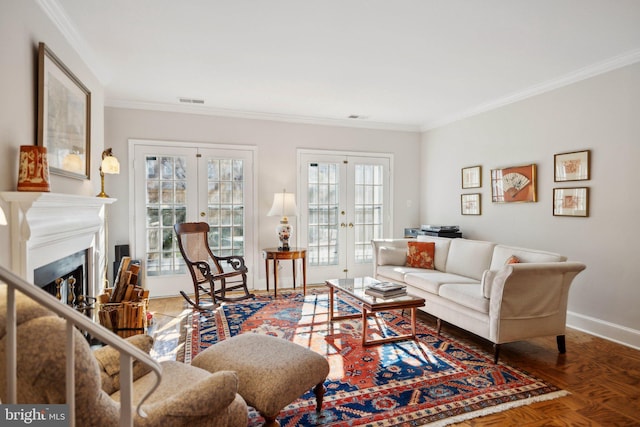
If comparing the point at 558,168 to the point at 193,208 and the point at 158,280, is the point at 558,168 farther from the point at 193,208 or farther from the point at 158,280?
the point at 158,280

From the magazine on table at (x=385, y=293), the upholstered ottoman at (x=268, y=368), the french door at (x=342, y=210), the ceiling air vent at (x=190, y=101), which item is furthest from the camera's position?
the french door at (x=342, y=210)

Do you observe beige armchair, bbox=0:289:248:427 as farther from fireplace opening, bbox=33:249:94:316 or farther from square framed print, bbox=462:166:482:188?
square framed print, bbox=462:166:482:188

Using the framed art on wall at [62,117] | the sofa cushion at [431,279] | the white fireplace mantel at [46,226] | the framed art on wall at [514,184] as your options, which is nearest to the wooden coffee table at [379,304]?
the sofa cushion at [431,279]

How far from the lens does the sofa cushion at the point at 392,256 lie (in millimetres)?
4566

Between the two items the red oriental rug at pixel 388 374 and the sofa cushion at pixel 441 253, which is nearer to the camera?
the red oriental rug at pixel 388 374

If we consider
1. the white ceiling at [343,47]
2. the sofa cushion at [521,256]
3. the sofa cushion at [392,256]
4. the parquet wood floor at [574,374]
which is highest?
the white ceiling at [343,47]

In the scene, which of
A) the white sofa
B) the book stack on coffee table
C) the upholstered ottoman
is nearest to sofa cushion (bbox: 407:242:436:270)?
the white sofa

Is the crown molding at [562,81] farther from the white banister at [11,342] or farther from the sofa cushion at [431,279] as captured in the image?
the white banister at [11,342]

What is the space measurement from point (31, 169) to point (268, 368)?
1.75m

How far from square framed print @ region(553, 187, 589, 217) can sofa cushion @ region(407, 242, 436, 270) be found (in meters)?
1.38

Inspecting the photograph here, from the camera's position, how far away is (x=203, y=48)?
3.08 m

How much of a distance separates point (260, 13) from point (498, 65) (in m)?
2.34

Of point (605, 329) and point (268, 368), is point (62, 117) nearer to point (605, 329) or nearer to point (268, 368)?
point (268, 368)

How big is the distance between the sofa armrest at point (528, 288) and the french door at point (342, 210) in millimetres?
2947
